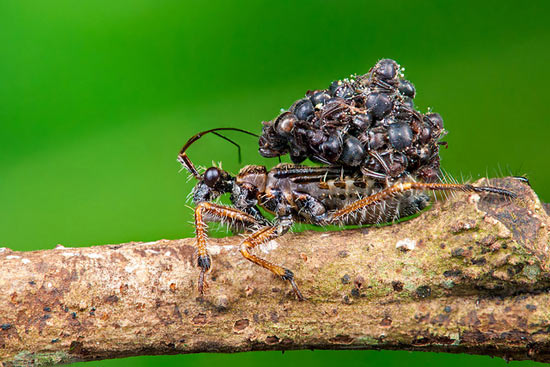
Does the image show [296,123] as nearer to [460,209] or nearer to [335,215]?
[335,215]

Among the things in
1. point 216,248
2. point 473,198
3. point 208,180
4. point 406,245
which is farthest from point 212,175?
point 473,198

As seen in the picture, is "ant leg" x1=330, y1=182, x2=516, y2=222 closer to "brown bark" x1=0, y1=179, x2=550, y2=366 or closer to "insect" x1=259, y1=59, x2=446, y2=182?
"brown bark" x1=0, y1=179, x2=550, y2=366

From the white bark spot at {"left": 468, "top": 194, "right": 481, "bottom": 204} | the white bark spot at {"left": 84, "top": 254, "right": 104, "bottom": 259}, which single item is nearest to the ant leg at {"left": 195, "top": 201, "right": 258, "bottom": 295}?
the white bark spot at {"left": 84, "top": 254, "right": 104, "bottom": 259}

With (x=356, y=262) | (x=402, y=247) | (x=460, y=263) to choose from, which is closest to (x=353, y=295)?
(x=356, y=262)

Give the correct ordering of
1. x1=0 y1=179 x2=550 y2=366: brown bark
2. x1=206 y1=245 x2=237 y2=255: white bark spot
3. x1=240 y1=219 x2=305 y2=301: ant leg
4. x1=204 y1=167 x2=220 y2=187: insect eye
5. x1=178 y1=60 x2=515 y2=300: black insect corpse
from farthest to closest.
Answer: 1. x1=204 y1=167 x2=220 y2=187: insect eye
2. x1=178 y1=60 x2=515 y2=300: black insect corpse
3. x1=206 y1=245 x2=237 y2=255: white bark spot
4. x1=240 y1=219 x2=305 y2=301: ant leg
5. x1=0 y1=179 x2=550 y2=366: brown bark

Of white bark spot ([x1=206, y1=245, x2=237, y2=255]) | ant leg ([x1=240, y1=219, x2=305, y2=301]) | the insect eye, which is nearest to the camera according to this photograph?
ant leg ([x1=240, y1=219, x2=305, y2=301])

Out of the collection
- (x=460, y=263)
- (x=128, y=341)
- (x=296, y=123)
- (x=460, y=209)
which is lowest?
(x=128, y=341)

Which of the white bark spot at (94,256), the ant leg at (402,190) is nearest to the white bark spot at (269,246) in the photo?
the ant leg at (402,190)
